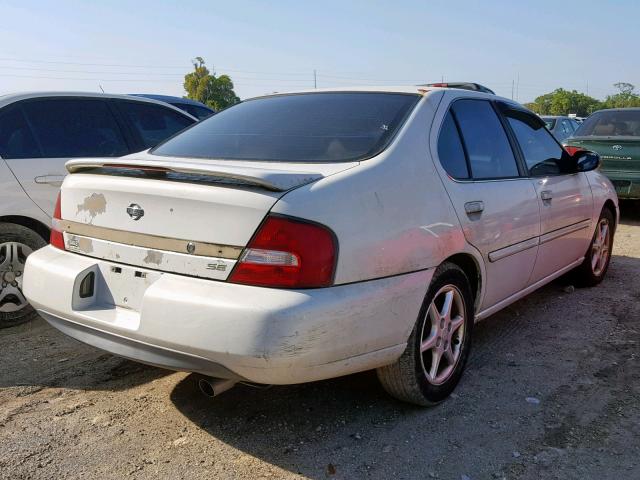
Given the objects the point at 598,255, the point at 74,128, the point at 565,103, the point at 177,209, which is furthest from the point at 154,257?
the point at 565,103

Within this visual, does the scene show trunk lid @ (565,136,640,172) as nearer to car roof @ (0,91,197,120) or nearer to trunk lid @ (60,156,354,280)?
car roof @ (0,91,197,120)

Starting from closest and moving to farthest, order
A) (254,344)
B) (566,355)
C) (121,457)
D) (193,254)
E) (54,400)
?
(254,344), (193,254), (121,457), (54,400), (566,355)

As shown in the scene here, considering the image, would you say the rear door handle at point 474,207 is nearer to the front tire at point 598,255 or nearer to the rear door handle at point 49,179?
the front tire at point 598,255

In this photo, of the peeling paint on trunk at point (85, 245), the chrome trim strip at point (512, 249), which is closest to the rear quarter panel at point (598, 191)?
the chrome trim strip at point (512, 249)

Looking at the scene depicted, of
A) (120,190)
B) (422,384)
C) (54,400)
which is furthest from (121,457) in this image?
(422,384)

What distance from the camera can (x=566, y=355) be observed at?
12.5 feet

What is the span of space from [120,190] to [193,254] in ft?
1.74

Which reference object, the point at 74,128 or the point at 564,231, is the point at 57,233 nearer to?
the point at 74,128

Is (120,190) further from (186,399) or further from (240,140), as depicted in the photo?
(186,399)

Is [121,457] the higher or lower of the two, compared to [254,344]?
lower

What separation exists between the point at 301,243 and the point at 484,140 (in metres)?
1.78

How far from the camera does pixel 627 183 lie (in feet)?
27.5

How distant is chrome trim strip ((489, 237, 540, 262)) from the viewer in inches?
134

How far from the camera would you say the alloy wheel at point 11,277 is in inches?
163
